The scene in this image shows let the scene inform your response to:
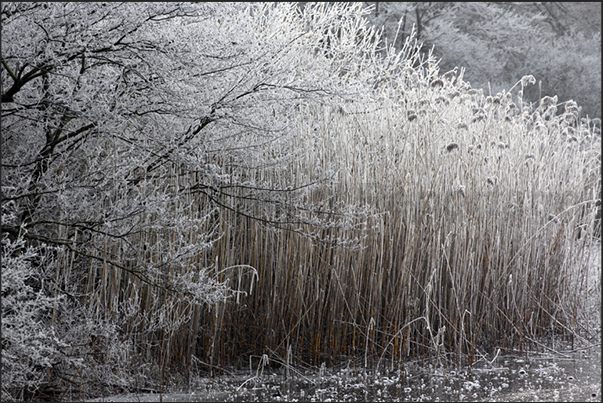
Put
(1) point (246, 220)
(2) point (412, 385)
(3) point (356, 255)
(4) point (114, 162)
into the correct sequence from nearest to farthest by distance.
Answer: (4) point (114, 162), (2) point (412, 385), (1) point (246, 220), (3) point (356, 255)

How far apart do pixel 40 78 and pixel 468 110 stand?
263 cm

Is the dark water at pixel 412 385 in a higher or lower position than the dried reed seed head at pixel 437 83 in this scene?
lower

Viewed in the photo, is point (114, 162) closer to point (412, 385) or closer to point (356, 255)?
point (356, 255)

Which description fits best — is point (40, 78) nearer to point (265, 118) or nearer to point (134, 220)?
point (134, 220)

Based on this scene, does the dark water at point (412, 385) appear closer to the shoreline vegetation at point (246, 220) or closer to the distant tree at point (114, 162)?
the shoreline vegetation at point (246, 220)

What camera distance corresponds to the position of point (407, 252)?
116 inches

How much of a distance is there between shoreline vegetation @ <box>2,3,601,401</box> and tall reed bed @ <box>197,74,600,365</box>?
0.6 inches

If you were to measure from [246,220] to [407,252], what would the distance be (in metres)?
0.84

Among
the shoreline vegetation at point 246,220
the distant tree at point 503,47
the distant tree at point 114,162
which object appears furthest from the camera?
the distant tree at point 503,47

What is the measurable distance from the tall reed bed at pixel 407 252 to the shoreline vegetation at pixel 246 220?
0.01m

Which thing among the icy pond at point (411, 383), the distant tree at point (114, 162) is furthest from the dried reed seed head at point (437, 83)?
the icy pond at point (411, 383)

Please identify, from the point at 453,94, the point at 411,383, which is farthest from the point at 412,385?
the point at 453,94

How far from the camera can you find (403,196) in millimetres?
3066

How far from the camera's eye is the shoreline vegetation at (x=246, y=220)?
7.43 ft
